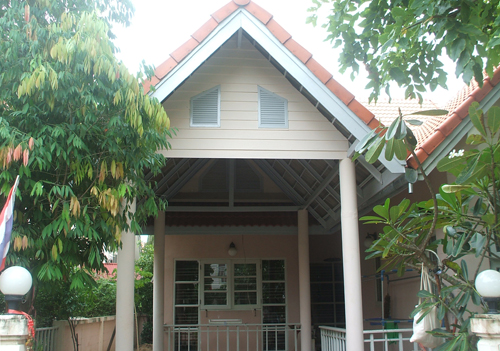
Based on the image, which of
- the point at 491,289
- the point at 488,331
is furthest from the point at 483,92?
the point at 488,331

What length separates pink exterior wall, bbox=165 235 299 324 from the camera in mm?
11984

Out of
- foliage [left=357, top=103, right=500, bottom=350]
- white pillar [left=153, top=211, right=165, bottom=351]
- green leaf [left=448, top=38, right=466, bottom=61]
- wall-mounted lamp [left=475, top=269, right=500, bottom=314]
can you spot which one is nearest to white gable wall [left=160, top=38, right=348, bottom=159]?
foliage [left=357, top=103, right=500, bottom=350]

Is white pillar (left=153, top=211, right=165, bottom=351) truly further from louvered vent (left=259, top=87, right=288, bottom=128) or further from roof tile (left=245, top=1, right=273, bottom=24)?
roof tile (left=245, top=1, right=273, bottom=24)

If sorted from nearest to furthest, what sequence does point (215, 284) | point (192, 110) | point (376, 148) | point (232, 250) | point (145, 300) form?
1. point (376, 148)
2. point (192, 110)
3. point (232, 250)
4. point (215, 284)
5. point (145, 300)

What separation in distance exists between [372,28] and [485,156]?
195cm

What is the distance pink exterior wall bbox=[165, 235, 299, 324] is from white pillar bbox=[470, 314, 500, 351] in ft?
28.9

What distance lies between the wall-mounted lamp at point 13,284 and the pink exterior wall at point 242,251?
8.47m

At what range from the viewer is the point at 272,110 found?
253 inches

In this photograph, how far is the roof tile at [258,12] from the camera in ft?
19.3

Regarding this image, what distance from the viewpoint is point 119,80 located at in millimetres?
4801

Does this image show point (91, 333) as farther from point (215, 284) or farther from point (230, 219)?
point (230, 219)

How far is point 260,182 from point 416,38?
705 cm

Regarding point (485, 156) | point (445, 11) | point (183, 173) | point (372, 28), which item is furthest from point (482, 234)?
point (183, 173)

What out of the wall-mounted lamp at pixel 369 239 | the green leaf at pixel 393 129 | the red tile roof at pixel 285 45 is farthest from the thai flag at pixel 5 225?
the wall-mounted lamp at pixel 369 239
